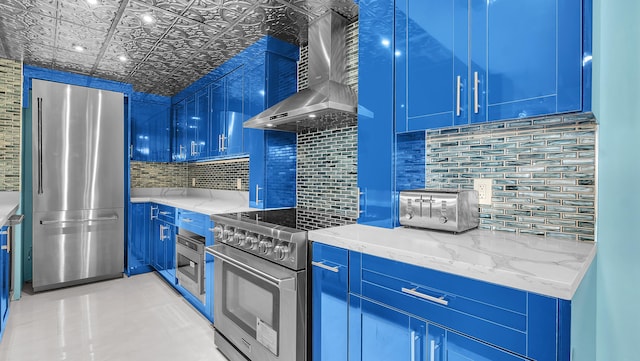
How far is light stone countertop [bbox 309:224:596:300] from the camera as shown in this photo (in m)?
0.93

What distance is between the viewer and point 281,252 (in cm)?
178

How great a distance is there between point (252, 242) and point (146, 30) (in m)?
2.03

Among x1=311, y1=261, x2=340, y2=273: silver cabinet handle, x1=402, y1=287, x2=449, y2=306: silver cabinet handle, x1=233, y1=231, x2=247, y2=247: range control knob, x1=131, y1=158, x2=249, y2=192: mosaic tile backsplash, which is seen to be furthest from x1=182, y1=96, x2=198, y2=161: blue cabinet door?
x1=402, y1=287, x2=449, y2=306: silver cabinet handle

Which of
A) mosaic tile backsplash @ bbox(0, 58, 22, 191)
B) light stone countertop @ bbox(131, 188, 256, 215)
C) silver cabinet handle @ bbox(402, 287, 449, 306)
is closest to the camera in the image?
silver cabinet handle @ bbox(402, 287, 449, 306)

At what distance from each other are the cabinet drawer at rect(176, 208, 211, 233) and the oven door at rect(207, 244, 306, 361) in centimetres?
36

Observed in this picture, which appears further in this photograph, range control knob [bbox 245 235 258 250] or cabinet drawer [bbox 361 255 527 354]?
range control knob [bbox 245 235 258 250]

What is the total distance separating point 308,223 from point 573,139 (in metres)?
1.46

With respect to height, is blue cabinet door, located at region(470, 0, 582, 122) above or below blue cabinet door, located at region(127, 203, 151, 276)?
above

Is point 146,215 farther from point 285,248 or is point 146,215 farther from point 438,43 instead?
point 438,43

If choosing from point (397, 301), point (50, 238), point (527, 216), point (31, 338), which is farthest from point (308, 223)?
point (50, 238)

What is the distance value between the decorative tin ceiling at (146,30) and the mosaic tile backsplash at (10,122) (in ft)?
0.59

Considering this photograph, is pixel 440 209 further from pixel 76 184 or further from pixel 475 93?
pixel 76 184

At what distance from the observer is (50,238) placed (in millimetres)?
3430

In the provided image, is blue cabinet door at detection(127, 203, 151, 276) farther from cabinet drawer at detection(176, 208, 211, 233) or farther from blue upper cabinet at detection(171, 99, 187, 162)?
cabinet drawer at detection(176, 208, 211, 233)
